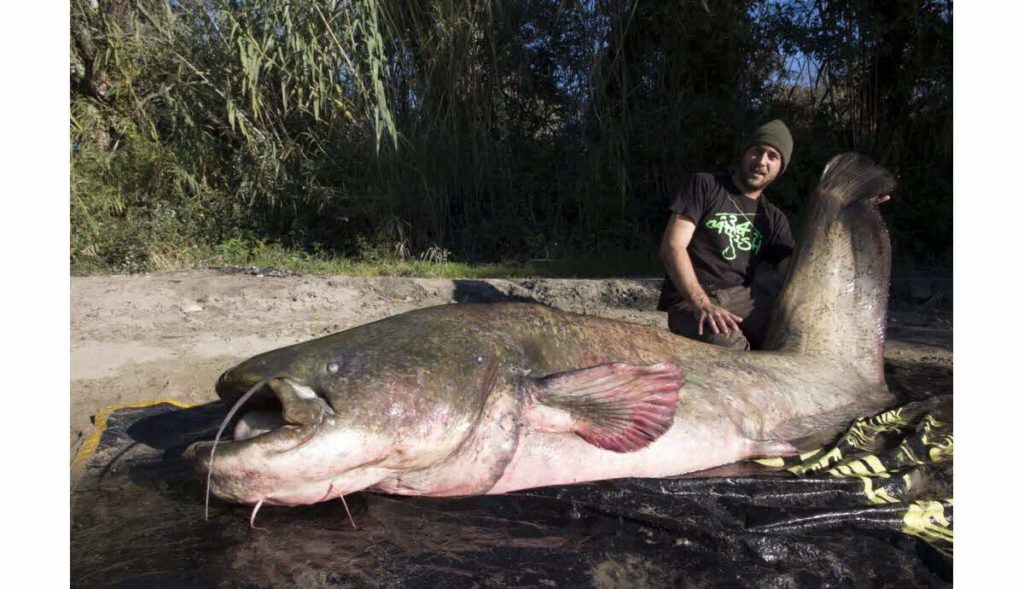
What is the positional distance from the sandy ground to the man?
0.87 m

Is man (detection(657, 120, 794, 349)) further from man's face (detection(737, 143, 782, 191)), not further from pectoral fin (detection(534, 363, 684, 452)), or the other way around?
pectoral fin (detection(534, 363, 684, 452))

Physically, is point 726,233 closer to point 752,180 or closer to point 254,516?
point 752,180

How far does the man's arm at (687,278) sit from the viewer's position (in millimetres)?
2904

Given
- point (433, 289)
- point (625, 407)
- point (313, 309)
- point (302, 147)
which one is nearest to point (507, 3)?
point (302, 147)

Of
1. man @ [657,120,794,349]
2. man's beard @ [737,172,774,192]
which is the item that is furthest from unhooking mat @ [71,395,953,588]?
man's beard @ [737,172,774,192]

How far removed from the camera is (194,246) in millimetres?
6699

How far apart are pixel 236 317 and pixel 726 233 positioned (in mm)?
2938

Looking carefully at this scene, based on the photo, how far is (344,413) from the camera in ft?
5.48

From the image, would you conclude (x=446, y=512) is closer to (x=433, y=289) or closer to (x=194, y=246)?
(x=433, y=289)

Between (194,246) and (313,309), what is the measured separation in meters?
2.88

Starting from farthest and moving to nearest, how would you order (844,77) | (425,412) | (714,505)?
(844,77), (714,505), (425,412)

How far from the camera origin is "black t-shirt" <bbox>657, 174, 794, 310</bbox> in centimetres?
328

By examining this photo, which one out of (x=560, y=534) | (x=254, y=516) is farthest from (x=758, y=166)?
(x=254, y=516)

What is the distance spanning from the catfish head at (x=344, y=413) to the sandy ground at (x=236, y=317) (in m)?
1.13
